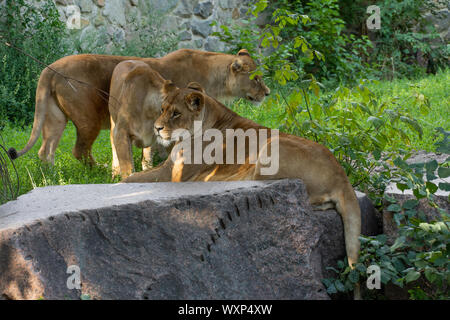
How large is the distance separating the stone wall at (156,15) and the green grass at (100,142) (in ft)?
6.45

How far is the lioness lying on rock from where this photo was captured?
3846 mm

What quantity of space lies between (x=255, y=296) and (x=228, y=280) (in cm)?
18

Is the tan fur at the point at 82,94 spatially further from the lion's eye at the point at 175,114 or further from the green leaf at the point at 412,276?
the green leaf at the point at 412,276

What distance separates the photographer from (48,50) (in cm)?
891

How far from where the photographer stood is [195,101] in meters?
4.70

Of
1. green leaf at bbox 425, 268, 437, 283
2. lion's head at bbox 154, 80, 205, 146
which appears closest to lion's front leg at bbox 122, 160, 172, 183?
lion's head at bbox 154, 80, 205, 146

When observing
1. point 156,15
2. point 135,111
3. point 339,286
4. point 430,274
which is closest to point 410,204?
point 430,274

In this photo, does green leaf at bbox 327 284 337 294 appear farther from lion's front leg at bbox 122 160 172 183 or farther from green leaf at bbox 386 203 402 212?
lion's front leg at bbox 122 160 172 183

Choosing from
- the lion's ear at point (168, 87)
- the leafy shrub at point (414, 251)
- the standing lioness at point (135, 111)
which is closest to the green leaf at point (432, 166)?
the leafy shrub at point (414, 251)

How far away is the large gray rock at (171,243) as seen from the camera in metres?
3.06

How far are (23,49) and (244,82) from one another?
3.90 m

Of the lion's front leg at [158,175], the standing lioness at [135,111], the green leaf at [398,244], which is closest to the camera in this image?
the green leaf at [398,244]

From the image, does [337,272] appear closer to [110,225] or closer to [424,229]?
[424,229]

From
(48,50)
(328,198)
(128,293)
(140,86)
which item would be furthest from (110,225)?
(48,50)
